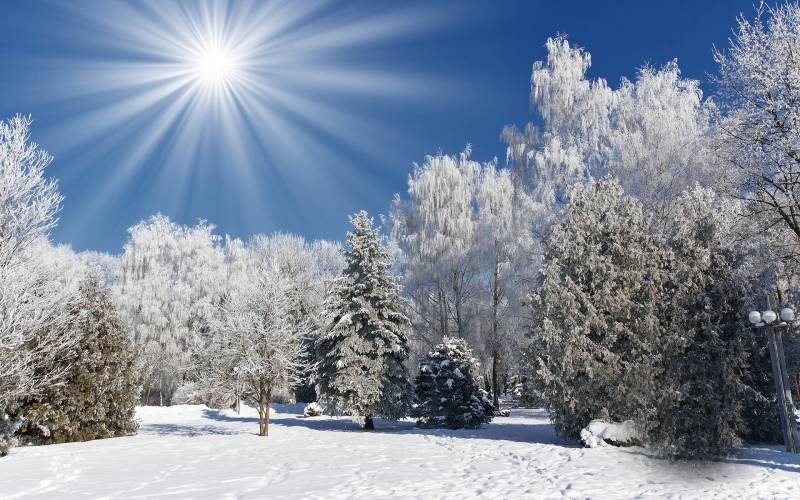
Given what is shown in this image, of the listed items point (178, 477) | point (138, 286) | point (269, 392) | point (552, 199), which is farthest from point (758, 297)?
point (138, 286)

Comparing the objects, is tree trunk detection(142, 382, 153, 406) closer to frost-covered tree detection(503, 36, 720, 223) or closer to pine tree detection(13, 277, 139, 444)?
pine tree detection(13, 277, 139, 444)

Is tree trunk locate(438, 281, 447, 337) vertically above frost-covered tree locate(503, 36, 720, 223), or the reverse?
frost-covered tree locate(503, 36, 720, 223)

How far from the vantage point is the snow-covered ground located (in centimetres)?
823

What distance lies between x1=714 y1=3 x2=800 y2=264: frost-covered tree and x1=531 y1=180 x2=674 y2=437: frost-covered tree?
2959 millimetres

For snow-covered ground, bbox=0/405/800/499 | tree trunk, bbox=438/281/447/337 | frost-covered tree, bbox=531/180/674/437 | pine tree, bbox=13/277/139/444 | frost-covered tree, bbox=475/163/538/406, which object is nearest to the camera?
snow-covered ground, bbox=0/405/800/499

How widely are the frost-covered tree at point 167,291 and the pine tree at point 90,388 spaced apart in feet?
42.5

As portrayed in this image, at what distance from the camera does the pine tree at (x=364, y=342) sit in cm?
2005

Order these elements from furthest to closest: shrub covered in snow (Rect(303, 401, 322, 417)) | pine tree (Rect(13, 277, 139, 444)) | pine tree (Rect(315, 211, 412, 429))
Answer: shrub covered in snow (Rect(303, 401, 322, 417)) → pine tree (Rect(315, 211, 412, 429)) → pine tree (Rect(13, 277, 139, 444))

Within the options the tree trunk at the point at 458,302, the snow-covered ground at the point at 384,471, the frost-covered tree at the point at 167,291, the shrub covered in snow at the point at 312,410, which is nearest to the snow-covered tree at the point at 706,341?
the snow-covered ground at the point at 384,471

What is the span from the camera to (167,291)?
36094 millimetres

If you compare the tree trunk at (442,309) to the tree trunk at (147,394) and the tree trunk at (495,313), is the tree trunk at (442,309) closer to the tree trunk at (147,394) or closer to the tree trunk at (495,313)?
the tree trunk at (495,313)

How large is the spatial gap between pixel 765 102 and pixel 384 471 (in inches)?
444

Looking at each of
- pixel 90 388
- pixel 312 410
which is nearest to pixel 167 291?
pixel 312 410

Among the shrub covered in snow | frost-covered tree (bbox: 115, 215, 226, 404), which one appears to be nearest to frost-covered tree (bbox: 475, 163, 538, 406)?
the shrub covered in snow
